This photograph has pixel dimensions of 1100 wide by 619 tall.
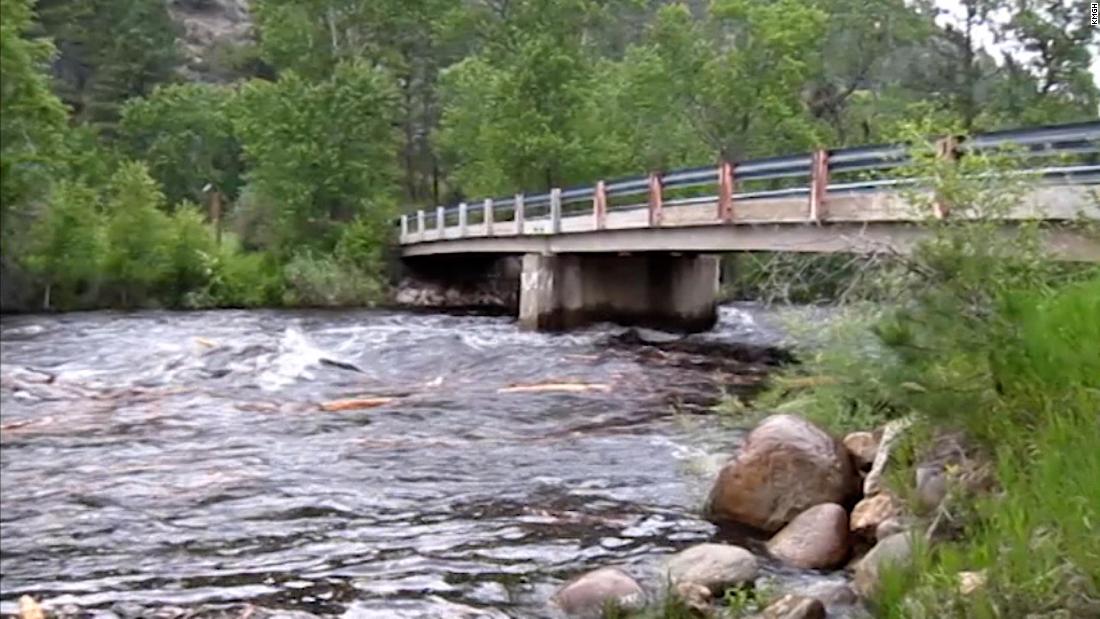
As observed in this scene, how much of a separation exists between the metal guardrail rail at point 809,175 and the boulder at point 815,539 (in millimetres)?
2325

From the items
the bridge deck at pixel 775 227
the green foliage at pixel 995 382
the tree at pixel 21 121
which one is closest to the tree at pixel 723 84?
the bridge deck at pixel 775 227

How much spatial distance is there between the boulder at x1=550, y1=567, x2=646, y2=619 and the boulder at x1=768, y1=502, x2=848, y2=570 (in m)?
1.12

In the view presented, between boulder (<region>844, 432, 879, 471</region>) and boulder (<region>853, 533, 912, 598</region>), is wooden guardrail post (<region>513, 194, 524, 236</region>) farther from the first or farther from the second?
boulder (<region>853, 533, 912, 598</region>)

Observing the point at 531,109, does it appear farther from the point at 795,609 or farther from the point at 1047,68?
the point at 795,609

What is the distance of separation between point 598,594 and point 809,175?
8220 millimetres

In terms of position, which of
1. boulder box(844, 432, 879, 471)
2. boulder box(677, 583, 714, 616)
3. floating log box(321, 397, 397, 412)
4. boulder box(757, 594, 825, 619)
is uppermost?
boulder box(844, 432, 879, 471)

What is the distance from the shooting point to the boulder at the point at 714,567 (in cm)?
→ 597

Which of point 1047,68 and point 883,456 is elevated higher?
point 1047,68

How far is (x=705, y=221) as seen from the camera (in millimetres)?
15820

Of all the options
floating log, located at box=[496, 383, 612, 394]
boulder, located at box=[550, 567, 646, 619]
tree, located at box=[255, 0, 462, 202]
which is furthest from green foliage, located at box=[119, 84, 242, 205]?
boulder, located at box=[550, 567, 646, 619]

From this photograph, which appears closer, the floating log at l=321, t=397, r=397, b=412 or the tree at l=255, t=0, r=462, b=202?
the floating log at l=321, t=397, r=397, b=412

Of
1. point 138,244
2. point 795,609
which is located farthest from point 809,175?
point 138,244

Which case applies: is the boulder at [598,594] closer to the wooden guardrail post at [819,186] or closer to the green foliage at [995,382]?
the green foliage at [995,382]

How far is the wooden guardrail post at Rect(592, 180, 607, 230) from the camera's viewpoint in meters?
19.3
